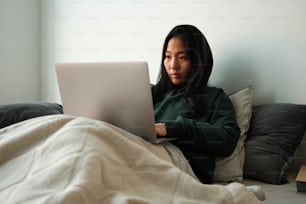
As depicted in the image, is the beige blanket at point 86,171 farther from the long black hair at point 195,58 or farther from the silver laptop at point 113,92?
the long black hair at point 195,58

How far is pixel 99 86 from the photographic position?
1.21 m

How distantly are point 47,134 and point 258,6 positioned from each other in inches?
45.6

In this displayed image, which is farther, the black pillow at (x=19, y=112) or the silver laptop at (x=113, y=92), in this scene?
the black pillow at (x=19, y=112)

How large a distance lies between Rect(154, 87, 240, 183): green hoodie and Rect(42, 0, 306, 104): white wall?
0.96ft

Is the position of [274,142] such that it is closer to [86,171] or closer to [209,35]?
[209,35]

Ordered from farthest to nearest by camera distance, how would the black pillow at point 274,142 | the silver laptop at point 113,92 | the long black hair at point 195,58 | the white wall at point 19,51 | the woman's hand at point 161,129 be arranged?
the white wall at point 19,51 → the long black hair at point 195,58 → the black pillow at point 274,142 → the woman's hand at point 161,129 → the silver laptop at point 113,92

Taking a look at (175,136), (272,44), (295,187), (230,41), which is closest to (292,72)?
Result: (272,44)

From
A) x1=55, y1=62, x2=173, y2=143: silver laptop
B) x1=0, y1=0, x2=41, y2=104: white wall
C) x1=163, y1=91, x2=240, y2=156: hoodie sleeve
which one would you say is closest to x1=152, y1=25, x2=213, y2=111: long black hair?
x1=163, y1=91, x2=240, y2=156: hoodie sleeve

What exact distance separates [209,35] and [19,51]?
1169 millimetres

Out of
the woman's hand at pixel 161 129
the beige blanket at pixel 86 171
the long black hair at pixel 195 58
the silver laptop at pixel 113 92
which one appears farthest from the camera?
the long black hair at pixel 195 58

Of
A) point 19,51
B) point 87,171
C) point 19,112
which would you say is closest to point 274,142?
point 87,171

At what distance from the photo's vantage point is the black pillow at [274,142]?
4.70 ft

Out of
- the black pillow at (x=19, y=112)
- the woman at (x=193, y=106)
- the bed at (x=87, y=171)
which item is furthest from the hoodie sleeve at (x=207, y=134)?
the black pillow at (x=19, y=112)

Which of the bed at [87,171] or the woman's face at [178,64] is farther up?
the woman's face at [178,64]
